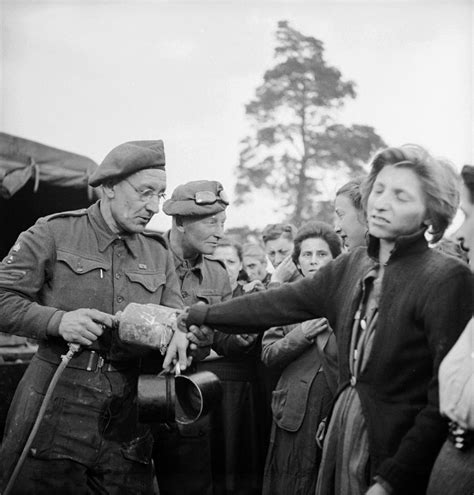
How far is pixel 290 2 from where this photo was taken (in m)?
3.31

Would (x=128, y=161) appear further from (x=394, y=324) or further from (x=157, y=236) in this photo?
(x=394, y=324)

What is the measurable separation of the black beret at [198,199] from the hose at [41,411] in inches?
61.5

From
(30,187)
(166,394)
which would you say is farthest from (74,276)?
(30,187)

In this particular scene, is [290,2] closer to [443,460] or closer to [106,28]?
[106,28]

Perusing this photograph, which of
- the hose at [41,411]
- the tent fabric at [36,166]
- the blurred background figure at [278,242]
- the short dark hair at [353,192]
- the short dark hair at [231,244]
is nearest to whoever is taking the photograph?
the hose at [41,411]

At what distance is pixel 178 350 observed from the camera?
3.01m

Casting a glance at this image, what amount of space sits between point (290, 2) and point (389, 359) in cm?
198

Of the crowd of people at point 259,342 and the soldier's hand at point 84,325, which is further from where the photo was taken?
the soldier's hand at point 84,325

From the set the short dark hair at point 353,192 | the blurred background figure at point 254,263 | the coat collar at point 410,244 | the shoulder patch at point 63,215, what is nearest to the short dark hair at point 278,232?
the blurred background figure at point 254,263

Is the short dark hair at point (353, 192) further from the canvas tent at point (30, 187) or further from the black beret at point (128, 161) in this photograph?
the canvas tent at point (30, 187)

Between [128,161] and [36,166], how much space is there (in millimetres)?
2749

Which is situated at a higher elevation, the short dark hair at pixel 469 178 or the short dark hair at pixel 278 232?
the short dark hair at pixel 469 178

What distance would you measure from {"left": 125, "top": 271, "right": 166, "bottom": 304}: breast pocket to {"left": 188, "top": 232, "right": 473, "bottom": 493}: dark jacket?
1.23 metres

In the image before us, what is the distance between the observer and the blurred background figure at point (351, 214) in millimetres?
3705
